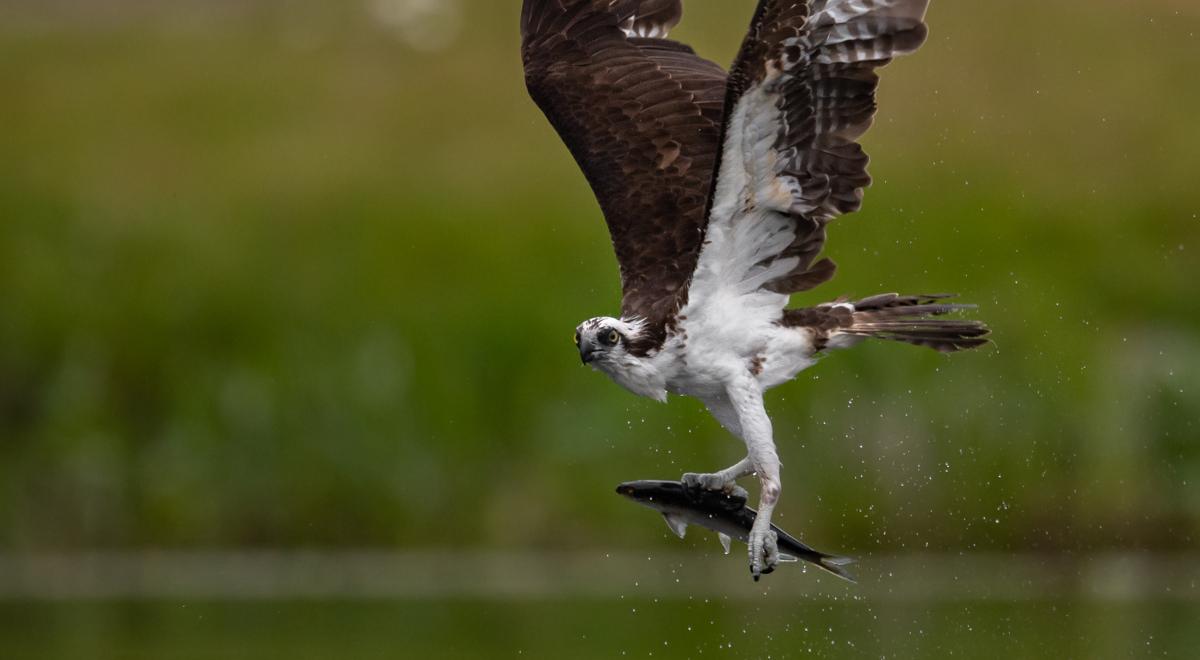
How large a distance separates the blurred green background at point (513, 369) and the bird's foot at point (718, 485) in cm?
491

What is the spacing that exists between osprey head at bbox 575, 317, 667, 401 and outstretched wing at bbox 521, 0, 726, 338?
14cm

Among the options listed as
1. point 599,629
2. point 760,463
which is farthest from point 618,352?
point 599,629

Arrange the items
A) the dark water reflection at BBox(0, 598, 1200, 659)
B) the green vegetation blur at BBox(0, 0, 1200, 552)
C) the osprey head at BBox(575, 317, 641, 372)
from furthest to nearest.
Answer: the green vegetation blur at BBox(0, 0, 1200, 552) → the dark water reflection at BBox(0, 598, 1200, 659) → the osprey head at BBox(575, 317, 641, 372)

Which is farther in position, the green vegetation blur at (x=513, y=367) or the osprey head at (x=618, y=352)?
the green vegetation blur at (x=513, y=367)

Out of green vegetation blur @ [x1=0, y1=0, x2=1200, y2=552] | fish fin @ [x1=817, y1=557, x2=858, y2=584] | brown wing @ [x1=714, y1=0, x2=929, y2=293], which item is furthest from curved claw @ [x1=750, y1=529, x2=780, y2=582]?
green vegetation blur @ [x1=0, y1=0, x2=1200, y2=552]

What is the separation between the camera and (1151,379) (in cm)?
1794

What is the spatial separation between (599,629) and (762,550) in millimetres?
5650

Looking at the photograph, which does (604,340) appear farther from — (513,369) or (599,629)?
(513,369)

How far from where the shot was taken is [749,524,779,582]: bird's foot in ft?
38.5

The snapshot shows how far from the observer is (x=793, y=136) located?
1154cm

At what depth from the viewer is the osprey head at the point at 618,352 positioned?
12031 mm

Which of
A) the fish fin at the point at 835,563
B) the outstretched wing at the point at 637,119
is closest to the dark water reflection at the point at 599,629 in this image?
the outstretched wing at the point at 637,119

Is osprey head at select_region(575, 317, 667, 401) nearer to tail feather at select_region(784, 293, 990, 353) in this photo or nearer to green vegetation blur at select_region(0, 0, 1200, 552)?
tail feather at select_region(784, 293, 990, 353)

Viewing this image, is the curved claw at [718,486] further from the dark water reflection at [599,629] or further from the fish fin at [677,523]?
the dark water reflection at [599,629]
